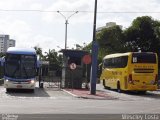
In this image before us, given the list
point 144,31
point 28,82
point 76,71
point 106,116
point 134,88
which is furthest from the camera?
point 144,31

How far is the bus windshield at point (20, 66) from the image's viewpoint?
35031mm

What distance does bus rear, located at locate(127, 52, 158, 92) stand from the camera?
36.8 metres

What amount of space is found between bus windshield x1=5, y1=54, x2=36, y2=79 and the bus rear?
25.0 feet

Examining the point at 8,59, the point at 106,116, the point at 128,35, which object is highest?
the point at 128,35

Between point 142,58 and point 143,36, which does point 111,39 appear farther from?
point 142,58

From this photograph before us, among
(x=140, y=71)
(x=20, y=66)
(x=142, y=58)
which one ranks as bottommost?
(x=140, y=71)

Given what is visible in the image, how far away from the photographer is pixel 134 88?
37.2 m

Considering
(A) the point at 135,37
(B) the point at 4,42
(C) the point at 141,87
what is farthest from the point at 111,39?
(B) the point at 4,42

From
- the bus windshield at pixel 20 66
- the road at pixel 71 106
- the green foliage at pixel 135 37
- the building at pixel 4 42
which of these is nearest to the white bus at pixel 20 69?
the bus windshield at pixel 20 66

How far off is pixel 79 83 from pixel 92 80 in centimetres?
740

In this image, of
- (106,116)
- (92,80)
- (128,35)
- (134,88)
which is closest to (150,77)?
(134,88)

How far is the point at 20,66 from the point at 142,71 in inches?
371

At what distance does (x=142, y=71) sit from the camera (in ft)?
121

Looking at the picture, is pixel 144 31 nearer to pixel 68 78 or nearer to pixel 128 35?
pixel 128 35
